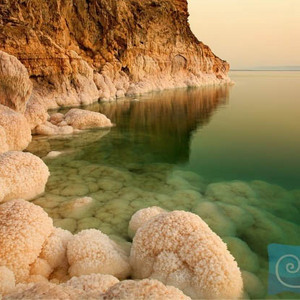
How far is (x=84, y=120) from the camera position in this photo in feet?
41.8

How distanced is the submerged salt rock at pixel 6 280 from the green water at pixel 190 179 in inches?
68.7

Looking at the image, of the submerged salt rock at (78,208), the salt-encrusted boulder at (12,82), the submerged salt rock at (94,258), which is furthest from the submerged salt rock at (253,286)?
the salt-encrusted boulder at (12,82)

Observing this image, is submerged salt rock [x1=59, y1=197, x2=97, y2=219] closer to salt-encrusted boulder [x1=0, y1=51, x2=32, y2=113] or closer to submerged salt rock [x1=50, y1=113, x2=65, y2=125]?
salt-encrusted boulder [x1=0, y1=51, x2=32, y2=113]

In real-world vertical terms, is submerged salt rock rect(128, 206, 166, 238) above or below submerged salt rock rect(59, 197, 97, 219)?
above

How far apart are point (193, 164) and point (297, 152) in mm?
4111

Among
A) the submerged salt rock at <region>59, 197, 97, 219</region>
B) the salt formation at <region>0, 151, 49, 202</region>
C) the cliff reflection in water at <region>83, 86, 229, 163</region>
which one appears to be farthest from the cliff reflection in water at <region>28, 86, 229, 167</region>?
the submerged salt rock at <region>59, 197, 97, 219</region>

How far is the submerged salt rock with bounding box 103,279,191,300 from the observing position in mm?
2033

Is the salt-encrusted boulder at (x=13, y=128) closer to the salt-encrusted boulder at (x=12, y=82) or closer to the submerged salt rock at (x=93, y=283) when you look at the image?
the salt-encrusted boulder at (x=12, y=82)

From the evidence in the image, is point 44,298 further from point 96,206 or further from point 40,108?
point 40,108

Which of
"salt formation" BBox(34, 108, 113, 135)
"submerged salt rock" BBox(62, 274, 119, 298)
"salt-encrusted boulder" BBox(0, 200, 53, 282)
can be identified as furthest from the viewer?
"salt formation" BBox(34, 108, 113, 135)

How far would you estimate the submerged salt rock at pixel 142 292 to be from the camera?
2.03 m

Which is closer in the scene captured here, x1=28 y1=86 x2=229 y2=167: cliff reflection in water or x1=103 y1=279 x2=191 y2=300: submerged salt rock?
x1=103 y1=279 x2=191 y2=300: submerged salt rock

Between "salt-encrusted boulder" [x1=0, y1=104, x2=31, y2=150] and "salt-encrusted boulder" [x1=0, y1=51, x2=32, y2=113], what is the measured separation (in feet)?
4.43

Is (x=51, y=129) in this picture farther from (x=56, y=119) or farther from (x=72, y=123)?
(x=56, y=119)
